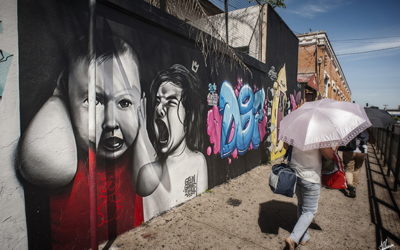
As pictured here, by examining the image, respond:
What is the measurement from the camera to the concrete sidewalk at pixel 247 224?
3186 mm

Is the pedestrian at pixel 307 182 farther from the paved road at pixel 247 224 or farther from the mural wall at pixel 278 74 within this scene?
the mural wall at pixel 278 74

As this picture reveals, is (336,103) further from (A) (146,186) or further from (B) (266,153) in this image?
(B) (266,153)

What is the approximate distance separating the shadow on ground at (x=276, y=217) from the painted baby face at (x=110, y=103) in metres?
2.46

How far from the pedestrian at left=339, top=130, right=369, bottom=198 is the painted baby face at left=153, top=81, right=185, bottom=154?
356cm

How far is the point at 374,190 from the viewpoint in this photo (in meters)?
5.63

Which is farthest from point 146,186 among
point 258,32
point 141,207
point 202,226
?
point 258,32

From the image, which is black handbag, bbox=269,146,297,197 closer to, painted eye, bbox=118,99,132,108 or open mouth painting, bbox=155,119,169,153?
open mouth painting, bbox=155,119,169,153

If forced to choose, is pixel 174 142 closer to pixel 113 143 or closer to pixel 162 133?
pixel 162 133

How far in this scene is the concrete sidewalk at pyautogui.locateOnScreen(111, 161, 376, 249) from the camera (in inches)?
125

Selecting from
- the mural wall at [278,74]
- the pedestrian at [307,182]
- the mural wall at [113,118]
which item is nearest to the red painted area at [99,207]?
the mural wall at [113,118]

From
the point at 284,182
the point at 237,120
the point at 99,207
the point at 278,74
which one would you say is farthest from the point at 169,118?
the point at 278,74

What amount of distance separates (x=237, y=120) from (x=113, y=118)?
3703 millimetres

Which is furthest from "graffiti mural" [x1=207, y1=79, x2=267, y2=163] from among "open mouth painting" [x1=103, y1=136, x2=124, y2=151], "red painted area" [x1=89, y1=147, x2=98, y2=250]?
"red painted area" [x1=89, y1=147, x2=98, y2=250]

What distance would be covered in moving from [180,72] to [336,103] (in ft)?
7.97
